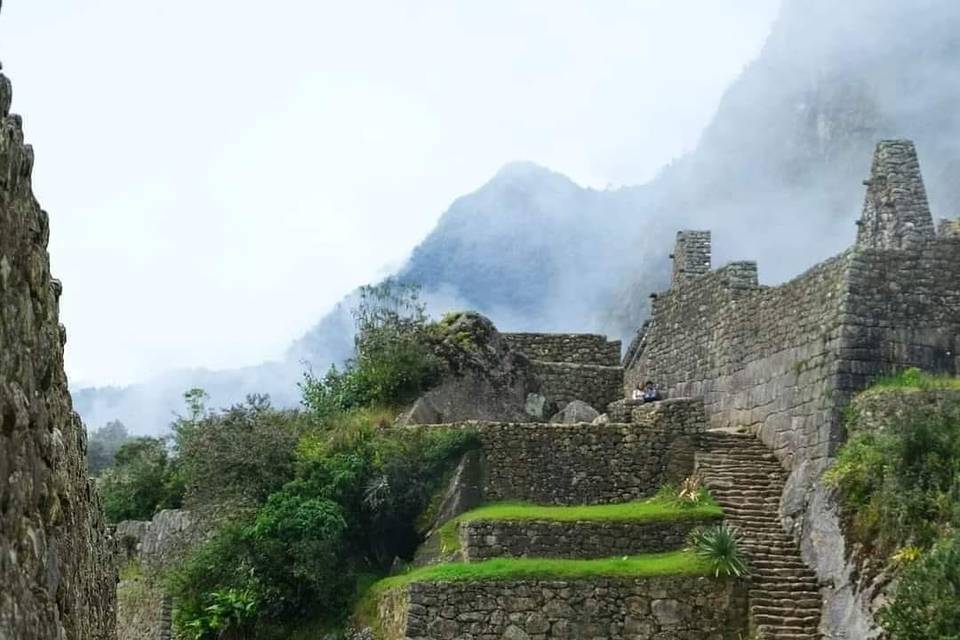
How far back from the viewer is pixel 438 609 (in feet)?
64.3

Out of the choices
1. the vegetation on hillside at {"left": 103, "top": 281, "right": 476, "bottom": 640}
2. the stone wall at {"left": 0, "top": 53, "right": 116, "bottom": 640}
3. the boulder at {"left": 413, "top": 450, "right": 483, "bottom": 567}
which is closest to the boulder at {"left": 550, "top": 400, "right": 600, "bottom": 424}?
the vegetation on hillside at {"left": 103, "top": 281, "right": 476, "bottom": 640}

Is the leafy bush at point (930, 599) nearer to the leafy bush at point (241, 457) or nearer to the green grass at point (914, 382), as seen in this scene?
the green grass at point (914, 382)

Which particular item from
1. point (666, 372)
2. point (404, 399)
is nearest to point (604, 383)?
A: point (666, 372)

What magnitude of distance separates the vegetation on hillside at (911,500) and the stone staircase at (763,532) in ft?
4.65

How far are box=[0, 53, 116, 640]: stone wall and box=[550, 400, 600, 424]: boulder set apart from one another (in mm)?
21748

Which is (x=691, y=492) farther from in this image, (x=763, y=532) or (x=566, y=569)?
(x=566, y=569)

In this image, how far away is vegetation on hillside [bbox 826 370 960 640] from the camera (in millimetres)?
14742

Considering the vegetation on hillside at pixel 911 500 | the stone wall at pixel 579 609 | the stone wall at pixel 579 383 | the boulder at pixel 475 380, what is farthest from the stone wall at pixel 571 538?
the stone wall at pixel 579 383

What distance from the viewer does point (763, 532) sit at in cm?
2103

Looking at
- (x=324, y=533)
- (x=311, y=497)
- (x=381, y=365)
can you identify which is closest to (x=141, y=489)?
(x=381, y=365)

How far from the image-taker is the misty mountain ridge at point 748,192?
6291cm

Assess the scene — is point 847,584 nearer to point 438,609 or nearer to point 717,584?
point 717,584

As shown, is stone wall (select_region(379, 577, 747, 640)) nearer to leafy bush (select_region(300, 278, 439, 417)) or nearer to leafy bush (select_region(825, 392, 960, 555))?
leafy bush (select_region(825, 392, 960, 555))

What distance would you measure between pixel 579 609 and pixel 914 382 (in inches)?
251
